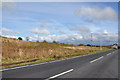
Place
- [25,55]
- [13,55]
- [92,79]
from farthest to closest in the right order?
1. [25,55]
2. [13,55]
3. [92,79]

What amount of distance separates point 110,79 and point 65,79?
233 centimetres

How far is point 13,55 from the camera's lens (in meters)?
18.2

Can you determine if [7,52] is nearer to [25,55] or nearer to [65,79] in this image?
[25,55]

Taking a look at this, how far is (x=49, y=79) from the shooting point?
5.96 metres

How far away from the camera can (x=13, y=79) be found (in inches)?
226

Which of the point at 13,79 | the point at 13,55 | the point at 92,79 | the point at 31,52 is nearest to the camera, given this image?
the point at 13,79

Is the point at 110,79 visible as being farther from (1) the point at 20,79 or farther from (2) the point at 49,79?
(1) the point at 20,79

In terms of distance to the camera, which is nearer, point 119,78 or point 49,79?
point 49,79

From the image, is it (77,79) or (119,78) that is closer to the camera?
(77,79)

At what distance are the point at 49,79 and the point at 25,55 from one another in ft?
48.5

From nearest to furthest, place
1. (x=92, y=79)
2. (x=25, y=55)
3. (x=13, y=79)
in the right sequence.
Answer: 1. (x=13, y=79)
2. (x=92, y=79)
3. (x=25, y=55)

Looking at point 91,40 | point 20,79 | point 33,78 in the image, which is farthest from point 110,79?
point 91,40

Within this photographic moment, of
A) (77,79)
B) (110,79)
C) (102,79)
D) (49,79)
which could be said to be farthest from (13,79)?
(110,79)

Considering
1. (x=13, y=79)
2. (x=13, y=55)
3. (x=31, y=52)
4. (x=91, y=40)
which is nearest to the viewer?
(x=13, y=79)
